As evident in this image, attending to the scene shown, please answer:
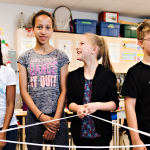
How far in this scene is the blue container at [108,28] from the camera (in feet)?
13.8

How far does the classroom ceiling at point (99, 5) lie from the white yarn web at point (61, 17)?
5.5 inches

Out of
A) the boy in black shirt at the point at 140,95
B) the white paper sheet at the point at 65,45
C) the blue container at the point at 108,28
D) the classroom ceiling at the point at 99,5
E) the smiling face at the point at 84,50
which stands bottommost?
the boy in black shirt at the point at 140,95

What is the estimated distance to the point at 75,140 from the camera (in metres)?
1.27

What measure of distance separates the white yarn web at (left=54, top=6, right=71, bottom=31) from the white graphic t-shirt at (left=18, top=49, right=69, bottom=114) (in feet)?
8.59

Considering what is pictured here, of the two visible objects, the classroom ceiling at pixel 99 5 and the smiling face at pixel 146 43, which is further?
the classroom ceiling at pixel 99 5

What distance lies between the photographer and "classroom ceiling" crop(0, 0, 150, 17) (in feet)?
12.3

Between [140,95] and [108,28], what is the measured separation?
3265 millimetres

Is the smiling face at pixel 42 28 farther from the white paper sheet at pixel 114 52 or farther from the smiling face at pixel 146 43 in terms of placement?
the white paper sheet at pixel 114 52

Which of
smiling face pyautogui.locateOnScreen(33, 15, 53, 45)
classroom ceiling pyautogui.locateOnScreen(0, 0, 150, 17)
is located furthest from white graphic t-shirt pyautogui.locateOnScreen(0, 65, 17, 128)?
classroom ceiling pyautogui.locateOnScreen(0, 0, 150, 17)

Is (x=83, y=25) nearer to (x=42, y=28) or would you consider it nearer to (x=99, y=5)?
(x=99, y=5)

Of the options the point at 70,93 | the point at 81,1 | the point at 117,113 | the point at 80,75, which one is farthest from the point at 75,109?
the point at 81,1

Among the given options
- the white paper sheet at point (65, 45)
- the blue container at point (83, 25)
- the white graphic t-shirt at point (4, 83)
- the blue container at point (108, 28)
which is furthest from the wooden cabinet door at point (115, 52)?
the white graphic t-shirt at point (4, 83)

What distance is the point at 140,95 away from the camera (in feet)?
3.96

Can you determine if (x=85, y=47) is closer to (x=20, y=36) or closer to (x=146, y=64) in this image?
(x=146, y=64)
